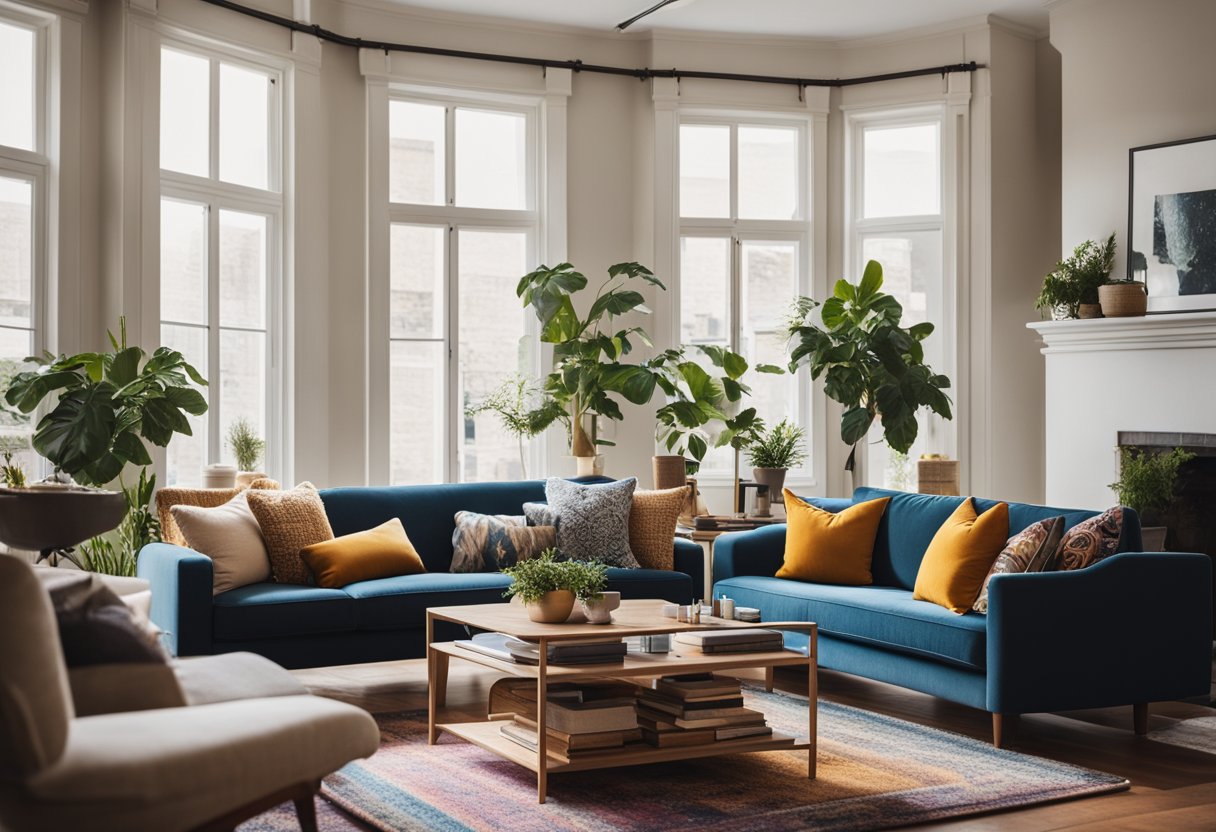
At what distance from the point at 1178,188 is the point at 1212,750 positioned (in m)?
3.47

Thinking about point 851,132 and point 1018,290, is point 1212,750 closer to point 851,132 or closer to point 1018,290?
point 1018,290

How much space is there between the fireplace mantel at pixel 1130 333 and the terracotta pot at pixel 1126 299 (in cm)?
5

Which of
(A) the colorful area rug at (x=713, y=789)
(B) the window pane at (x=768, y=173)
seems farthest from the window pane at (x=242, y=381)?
(B) the window pane at (x=768, y=173)

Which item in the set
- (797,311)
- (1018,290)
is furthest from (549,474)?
(1018,290)

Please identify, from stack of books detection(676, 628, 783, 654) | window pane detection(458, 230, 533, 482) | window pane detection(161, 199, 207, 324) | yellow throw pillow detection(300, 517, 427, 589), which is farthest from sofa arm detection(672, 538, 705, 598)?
window pane detection(161, 199, 207, 324)

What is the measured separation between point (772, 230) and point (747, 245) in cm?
18

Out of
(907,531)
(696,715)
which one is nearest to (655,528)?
(907,531)

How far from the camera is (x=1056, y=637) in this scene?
4273 mm

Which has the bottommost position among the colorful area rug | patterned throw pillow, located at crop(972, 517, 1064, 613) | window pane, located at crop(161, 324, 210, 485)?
the colorful area rug

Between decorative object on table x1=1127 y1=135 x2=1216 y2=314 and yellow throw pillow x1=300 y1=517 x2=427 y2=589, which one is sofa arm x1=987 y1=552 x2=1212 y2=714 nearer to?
yellow throw pillow x1=300 y1=517 x2=427 y2=589

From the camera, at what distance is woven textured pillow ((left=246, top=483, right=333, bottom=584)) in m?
5.18

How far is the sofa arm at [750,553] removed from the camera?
18.9ft

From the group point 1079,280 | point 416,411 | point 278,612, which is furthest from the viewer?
point 416,411

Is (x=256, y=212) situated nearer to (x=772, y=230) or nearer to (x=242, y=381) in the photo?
(x=242, y=381)
